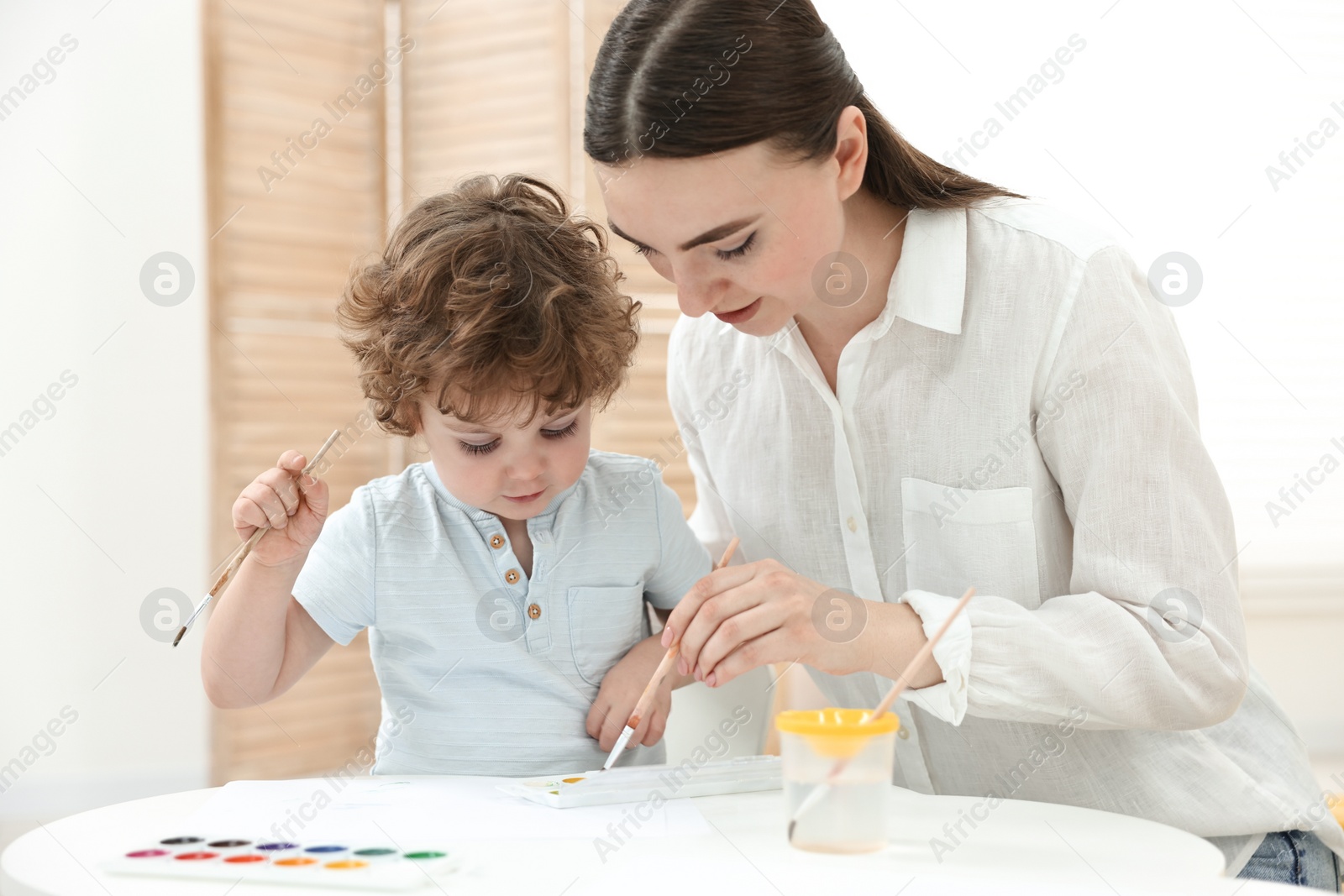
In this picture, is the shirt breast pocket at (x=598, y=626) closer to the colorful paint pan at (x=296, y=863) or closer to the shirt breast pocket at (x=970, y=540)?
the shirt breast pocket at (x=970, y=540)

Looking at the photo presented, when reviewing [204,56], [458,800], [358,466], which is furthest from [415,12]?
[458,800]

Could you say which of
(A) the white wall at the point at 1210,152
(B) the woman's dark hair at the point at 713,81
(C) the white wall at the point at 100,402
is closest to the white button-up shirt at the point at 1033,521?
(B) the woman's dark hair at the point at 713,81

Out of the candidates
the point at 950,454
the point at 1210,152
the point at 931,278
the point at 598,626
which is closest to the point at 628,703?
the point at 598,626

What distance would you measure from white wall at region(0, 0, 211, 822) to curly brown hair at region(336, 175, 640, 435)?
1.42m

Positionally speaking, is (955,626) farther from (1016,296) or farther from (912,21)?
(912,21)

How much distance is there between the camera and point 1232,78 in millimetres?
2719

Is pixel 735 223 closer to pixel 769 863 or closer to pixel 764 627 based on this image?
pixel 764 627

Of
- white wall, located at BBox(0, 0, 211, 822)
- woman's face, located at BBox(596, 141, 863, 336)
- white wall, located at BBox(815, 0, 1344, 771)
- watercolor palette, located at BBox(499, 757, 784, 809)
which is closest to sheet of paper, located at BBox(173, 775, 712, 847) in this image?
watercolor palette, located at BBox(499, 757, 784, 809)

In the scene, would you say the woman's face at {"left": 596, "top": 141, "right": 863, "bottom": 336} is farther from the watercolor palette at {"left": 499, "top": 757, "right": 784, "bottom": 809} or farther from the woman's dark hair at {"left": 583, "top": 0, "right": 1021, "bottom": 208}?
the watercolor palette at {"left": 499, "top": 757, "right": 784, "bottom": 809}

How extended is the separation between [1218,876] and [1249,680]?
0.49 meters

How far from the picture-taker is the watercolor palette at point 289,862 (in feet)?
2.64

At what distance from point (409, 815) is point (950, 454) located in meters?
0.70

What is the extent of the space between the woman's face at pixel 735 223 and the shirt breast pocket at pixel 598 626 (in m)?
0.36

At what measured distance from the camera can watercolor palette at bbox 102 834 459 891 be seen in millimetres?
804
